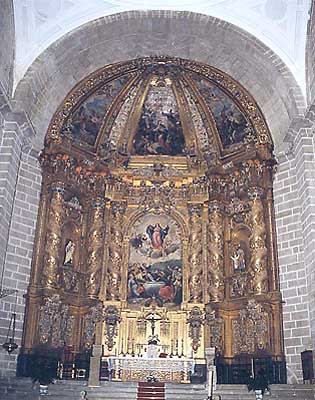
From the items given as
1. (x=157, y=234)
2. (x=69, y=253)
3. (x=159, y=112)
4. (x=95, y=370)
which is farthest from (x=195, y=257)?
(x=95, y=370)

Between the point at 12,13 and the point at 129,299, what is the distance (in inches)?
357

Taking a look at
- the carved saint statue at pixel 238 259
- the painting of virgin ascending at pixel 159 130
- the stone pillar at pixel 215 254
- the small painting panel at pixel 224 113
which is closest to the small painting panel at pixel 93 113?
the painting of virgin ascending at pixel 159 130

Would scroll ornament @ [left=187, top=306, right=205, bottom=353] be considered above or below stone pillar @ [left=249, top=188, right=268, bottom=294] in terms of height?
below

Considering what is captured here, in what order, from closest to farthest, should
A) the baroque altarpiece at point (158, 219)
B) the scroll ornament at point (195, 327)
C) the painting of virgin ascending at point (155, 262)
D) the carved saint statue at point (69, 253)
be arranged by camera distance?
the baroque altarpiece at point (158, 219) < the scroll ornament at point (195, 327) < the carved saint statue at point (69, 253) < the painting of virgin ascending at point (155, 262)

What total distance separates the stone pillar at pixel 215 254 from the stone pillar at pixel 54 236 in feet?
15.2

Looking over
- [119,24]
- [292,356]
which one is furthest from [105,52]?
[292,356]

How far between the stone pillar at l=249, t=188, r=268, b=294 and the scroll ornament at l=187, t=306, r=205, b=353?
1.91m

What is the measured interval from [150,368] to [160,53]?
31.6 ft

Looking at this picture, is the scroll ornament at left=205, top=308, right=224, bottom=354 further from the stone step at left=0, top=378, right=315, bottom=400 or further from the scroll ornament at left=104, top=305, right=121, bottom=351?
the stone step at left=0, top=378, right=315, bottom=400

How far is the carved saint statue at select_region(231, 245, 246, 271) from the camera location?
1702 centimetres

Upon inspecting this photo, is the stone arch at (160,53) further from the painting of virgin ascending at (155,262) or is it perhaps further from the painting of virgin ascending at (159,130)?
the painting of virgin ascending at (155,262)

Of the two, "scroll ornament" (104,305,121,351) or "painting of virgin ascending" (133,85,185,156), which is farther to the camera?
"painting of virgin ascending" (133,85,185,156)

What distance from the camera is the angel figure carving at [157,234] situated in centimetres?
1847

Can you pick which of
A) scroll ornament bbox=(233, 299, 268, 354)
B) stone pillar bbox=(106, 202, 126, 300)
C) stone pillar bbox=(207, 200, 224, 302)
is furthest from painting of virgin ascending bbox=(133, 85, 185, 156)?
scroll ornament bbox=(233, 299, 268, 354)
